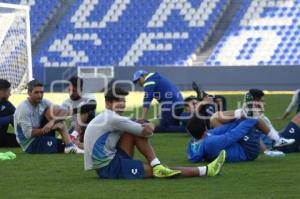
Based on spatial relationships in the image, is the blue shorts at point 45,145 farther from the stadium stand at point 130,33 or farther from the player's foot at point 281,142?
the stadium stand at point 130,33

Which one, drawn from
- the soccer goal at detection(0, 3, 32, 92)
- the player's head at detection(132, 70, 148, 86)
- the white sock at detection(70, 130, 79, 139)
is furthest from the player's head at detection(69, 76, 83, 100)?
the soccer goal at detection(0, 3, 32, 92)

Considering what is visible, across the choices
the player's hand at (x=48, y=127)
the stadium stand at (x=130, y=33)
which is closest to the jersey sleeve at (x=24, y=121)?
the player's hand at (x=48, y=127)

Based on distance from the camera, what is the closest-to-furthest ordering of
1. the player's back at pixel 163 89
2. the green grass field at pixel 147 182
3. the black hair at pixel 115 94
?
the green grass field at pixel 147 182 → the black hair at pixel 115 94 → the player's back at pixel 163 89

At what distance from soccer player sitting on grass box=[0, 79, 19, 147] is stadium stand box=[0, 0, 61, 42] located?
26842mm

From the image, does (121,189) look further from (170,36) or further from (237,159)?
(170,36)

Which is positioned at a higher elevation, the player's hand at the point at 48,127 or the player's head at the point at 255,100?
the player's head at the point at 255,100

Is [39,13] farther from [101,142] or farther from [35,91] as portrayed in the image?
[101,142]

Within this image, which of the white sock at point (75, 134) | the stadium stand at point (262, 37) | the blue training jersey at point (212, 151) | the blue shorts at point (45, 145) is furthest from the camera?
the stadium stand at point (262, 37)

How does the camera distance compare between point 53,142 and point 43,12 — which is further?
point 43,12

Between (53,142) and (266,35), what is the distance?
2653 cm

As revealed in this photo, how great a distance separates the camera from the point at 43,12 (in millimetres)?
41719

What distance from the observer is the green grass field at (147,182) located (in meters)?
8.73

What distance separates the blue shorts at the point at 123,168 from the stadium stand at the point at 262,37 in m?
28.3

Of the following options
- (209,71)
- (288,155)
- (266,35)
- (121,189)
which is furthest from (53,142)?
(266,35)
